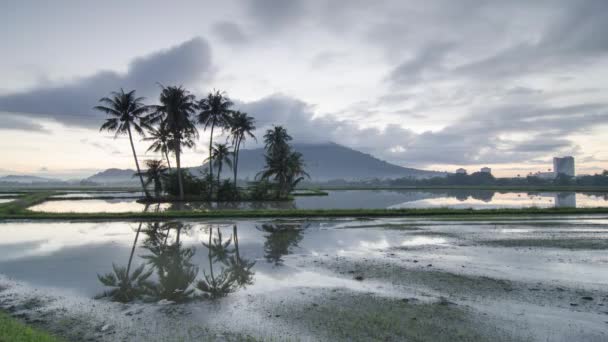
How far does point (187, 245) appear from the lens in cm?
1680

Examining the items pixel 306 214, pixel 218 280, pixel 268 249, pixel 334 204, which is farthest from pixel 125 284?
pixel 334 204

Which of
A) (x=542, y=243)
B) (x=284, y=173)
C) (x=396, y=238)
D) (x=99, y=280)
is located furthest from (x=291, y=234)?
(x=284, y=173)

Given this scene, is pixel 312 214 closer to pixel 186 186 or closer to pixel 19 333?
pixel 19 333

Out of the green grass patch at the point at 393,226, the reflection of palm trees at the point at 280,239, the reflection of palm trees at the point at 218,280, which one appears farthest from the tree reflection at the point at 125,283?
the green grass patch at the point at 393,226

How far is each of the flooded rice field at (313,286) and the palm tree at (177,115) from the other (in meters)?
30.0

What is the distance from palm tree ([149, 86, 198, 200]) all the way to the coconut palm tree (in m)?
7.16

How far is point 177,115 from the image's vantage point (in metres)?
48.1

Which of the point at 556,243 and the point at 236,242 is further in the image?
the point at 236,242

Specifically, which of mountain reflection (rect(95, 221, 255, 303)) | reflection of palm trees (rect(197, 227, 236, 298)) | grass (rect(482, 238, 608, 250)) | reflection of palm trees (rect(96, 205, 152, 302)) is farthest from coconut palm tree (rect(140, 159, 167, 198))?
grass (rect(482, 238, 608, 250))

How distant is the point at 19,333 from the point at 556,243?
19.2 meters

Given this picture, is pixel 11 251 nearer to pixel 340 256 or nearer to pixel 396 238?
pixel 340 256

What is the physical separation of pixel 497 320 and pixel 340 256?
23.3 feet

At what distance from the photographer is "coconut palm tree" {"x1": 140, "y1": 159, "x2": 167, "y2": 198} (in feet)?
181

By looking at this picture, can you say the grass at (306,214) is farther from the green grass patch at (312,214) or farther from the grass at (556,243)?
the grass at (556,243)
